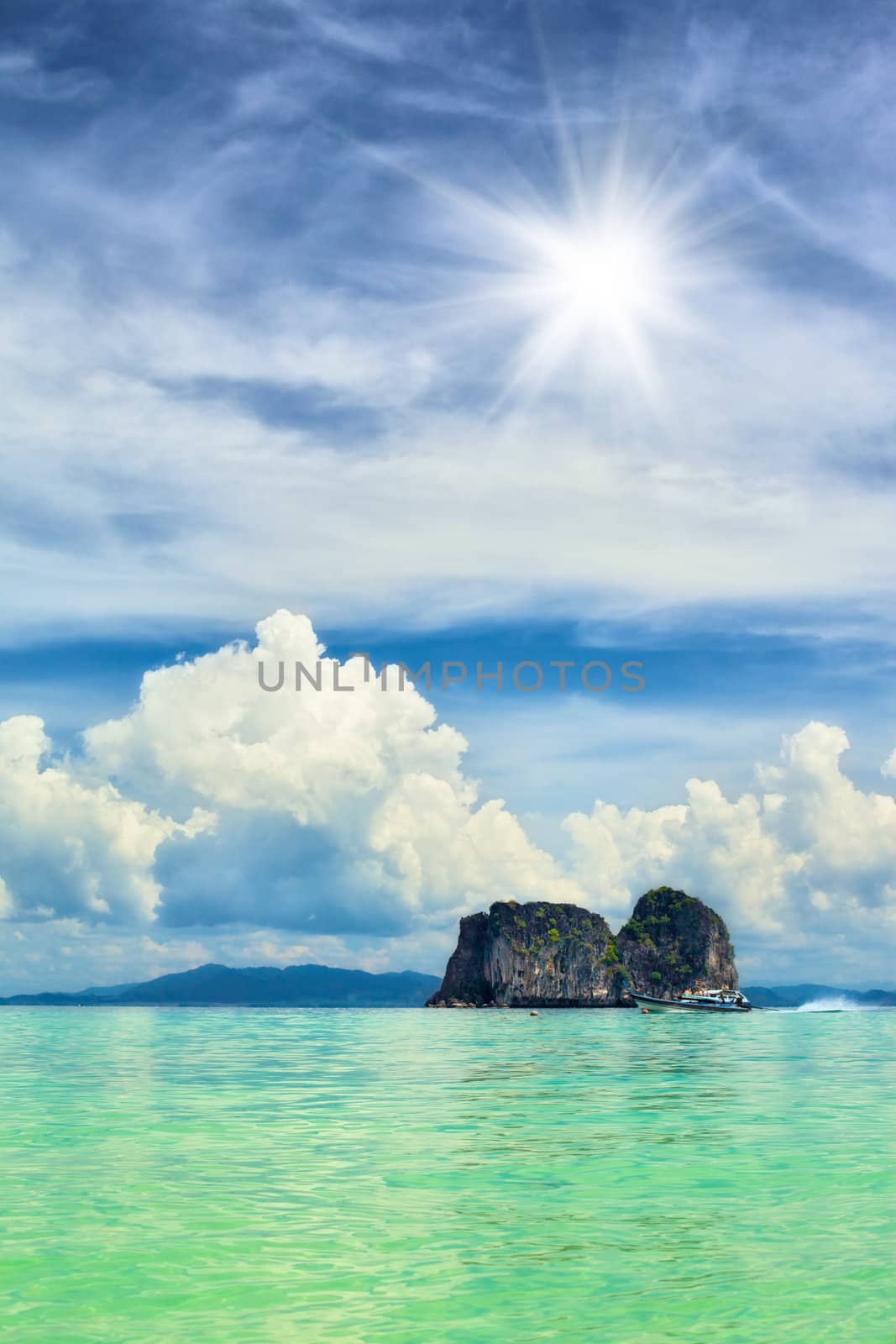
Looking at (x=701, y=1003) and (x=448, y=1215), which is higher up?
(x=448, y=1215)

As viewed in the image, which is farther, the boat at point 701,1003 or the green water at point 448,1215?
the boat at point 701,1003

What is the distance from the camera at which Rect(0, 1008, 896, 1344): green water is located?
13.4 m

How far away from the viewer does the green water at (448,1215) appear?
44.1 ft

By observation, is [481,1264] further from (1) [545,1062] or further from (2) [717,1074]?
(1) [545,1062]

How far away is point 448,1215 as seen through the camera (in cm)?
1853

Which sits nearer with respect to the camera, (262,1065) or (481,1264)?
(481,1264)

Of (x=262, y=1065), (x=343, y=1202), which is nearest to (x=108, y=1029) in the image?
(x=262, y=1065)

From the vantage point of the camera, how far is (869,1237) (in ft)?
56.0

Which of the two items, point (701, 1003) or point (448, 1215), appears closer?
point (448, 1215)

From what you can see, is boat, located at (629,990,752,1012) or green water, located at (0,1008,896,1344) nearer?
green water, located at (0,1008,896,1344)

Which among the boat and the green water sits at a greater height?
the green water

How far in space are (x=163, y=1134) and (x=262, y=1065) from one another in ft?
90.9

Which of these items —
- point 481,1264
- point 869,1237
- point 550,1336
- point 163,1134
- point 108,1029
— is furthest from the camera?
point 108,1029

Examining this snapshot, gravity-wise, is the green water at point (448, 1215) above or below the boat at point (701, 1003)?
above
